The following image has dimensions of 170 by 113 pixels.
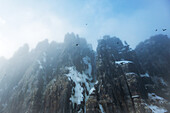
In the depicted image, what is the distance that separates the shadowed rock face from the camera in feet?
139

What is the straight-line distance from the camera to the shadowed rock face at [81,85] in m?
42.5

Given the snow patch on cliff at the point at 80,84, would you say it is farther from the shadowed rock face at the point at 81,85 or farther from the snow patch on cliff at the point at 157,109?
the snow patch on cliff at the point at 157,109

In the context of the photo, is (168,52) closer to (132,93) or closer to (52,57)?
(132,93)

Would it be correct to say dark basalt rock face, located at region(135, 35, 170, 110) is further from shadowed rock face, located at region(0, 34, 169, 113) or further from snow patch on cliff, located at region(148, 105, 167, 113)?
snow patch on cliff, located at region(148, 105, 167, 113)

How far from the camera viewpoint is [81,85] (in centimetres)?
5725

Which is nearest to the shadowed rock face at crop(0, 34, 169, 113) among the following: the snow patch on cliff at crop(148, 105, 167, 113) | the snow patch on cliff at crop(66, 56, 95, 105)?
the snow patch on cliff at crop(66, 56, 95, 105)

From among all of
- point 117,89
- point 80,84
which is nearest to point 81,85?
point 80,84

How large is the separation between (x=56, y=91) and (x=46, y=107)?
7.82 meters

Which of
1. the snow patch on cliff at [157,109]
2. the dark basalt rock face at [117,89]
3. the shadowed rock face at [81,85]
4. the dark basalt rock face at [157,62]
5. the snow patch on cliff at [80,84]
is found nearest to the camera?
the snow patch on cliff at [157,109]

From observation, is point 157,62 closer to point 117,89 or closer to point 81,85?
point 117,89

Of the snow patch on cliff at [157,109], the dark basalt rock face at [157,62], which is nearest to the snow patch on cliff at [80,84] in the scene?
the snow patch on cliff at [157,109]

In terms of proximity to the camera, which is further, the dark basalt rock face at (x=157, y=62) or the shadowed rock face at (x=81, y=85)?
the dark basalt rock face at (x=157, y=62)

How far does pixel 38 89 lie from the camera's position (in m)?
54.0

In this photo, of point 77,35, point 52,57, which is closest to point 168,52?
point 77,35
